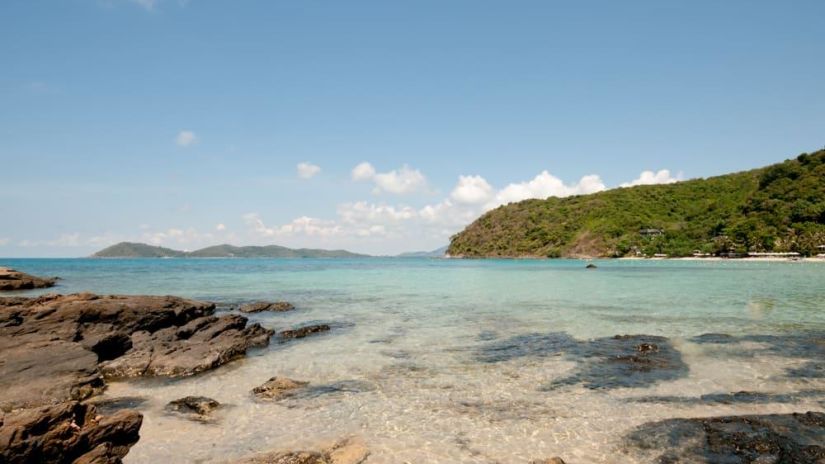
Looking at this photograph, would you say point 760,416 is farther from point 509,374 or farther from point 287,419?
point 287,419

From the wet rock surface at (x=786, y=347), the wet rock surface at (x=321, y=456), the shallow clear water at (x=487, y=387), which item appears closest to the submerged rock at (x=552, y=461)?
the shallow clear water at (x=487, y=387)

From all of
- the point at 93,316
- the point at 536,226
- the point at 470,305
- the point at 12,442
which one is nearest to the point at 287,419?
the point at 12,442

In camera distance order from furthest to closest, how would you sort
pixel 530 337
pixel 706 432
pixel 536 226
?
1. pixel 536 226
2. pixel 530 337
3. pixel 706 432

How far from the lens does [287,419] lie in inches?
443

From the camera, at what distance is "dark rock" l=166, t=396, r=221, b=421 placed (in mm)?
11547

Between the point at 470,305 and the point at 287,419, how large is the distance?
24.6 metres

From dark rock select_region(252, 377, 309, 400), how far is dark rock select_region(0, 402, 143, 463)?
12.9ft

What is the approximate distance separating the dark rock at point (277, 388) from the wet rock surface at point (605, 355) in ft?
23.2

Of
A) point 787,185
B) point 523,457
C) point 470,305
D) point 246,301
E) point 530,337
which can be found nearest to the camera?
point 523,457

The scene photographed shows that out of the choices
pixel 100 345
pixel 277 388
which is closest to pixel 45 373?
pixel 100 345

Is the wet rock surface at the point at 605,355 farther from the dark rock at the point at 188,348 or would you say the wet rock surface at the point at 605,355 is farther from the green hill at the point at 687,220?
the green hill at the point at 687,220

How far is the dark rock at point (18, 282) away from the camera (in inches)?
2049

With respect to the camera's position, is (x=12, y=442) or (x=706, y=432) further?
(x=706, y=432)

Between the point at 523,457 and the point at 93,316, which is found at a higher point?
the point at 93,316
